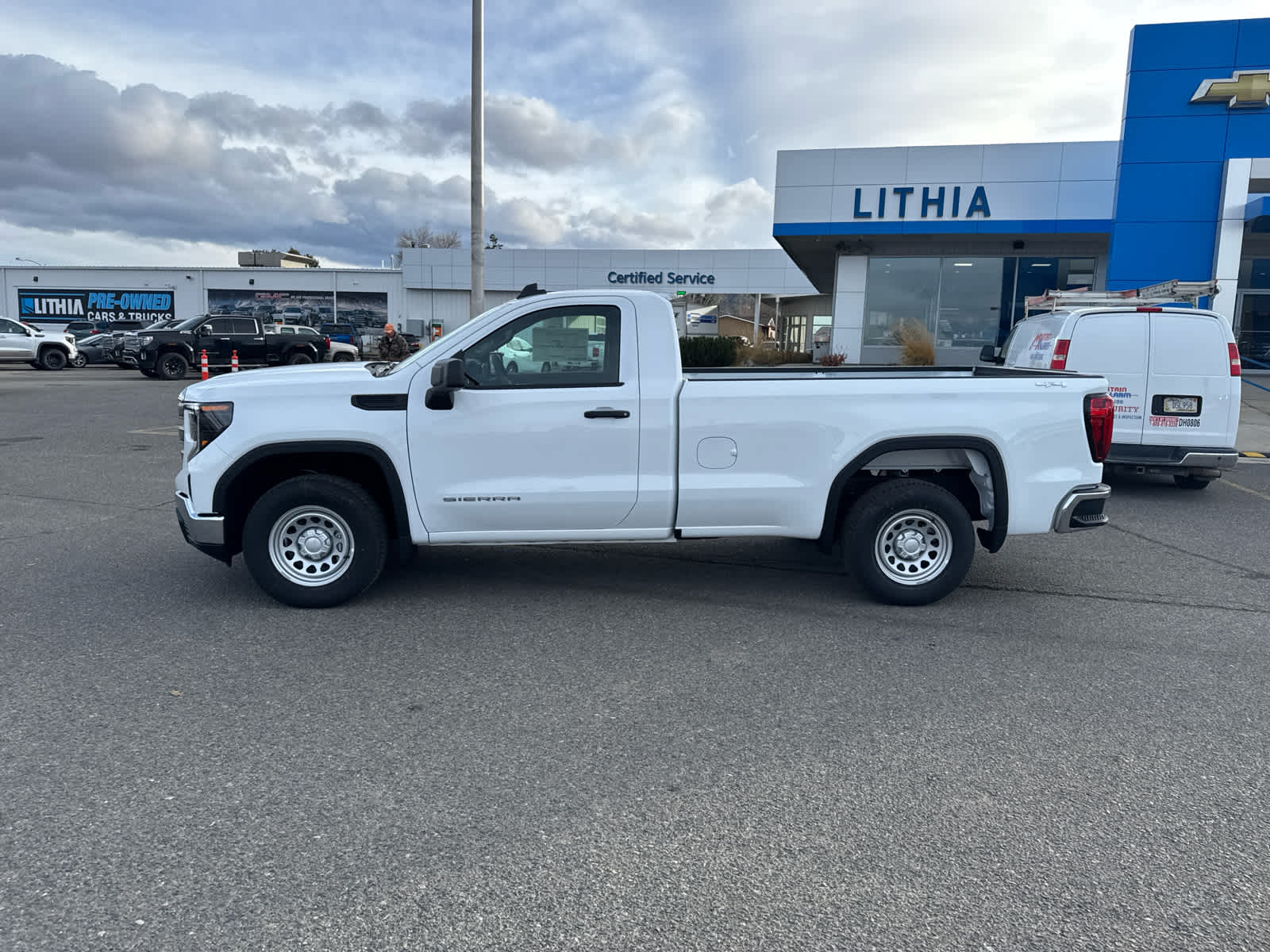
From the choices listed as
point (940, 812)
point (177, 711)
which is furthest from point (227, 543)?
point (940, 812)

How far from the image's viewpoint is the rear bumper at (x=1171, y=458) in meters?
9.61

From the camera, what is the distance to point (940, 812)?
130 inches

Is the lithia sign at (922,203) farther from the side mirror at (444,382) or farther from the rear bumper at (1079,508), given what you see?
the side mirror at (444,382)

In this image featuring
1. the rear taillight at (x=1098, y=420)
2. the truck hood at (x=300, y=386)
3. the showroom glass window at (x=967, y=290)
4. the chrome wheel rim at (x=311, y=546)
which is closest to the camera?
the truck hood at (x=300, y=386)

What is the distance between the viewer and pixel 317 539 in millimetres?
5594

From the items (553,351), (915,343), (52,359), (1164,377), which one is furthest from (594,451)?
(52,359)

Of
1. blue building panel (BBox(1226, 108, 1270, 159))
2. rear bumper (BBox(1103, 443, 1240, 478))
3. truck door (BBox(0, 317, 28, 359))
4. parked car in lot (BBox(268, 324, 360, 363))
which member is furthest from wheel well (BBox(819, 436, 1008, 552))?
truck door (BBox(0, 317, 28, 359))

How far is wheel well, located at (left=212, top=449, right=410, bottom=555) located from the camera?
5469mm

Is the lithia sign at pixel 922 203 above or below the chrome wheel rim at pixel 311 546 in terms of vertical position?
above

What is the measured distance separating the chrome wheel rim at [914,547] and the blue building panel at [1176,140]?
19.7 m

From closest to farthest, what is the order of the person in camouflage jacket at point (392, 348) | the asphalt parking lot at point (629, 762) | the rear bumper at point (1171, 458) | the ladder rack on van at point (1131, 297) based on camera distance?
the asphalt parking lot at point (629, 762) < the rear bumper at point (1171, 458) < the ladder rack on van at point (1131, 297) < the person in camouflage jacket at point (392, 348)

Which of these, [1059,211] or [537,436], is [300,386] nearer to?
A: [537,436]

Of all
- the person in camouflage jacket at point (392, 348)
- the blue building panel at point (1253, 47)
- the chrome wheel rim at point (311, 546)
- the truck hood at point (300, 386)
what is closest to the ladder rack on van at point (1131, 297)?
the truck hood at point (300, 386)

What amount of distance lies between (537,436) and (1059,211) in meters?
21.5
